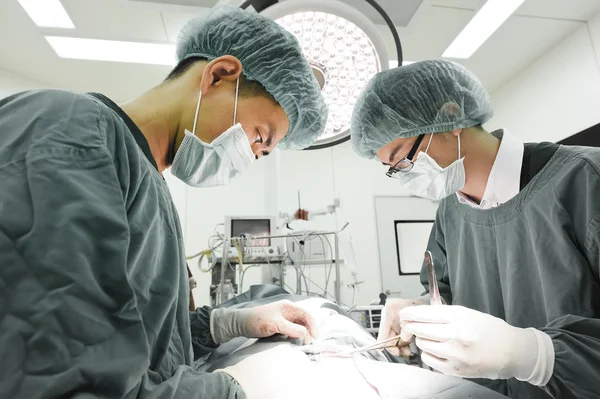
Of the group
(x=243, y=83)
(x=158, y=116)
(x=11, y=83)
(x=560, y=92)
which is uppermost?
(x=11, y=83)

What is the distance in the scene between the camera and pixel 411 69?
1118 mm

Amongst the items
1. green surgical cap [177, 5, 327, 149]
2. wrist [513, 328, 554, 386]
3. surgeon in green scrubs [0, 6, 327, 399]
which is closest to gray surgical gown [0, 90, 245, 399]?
surgeon in green scrubs [0, 6, 327, 399]

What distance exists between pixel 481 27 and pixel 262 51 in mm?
2193

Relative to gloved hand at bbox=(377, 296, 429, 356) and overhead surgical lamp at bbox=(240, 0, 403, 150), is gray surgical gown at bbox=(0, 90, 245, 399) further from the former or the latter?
gloved hand at bbox=(377, 296, 429, 356)

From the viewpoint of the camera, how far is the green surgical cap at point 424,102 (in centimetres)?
110

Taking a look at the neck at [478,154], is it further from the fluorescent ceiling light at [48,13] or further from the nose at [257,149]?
the fluorescent ceiling light at [48,13]

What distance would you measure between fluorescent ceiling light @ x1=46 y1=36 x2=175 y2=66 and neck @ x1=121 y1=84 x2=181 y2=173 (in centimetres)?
196

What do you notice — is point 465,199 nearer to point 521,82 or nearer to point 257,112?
point 257,112

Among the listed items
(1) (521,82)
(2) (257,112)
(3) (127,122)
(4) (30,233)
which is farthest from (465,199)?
(1) (521,82)

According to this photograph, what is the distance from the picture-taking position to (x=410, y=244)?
3.87m

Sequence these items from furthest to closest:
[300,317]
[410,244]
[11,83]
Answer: [410,244] < [11,83] < [300,317]

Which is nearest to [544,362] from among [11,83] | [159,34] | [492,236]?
[492,236]

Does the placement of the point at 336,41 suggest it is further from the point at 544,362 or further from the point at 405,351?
the point at 405,351

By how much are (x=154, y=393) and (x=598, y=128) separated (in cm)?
300
